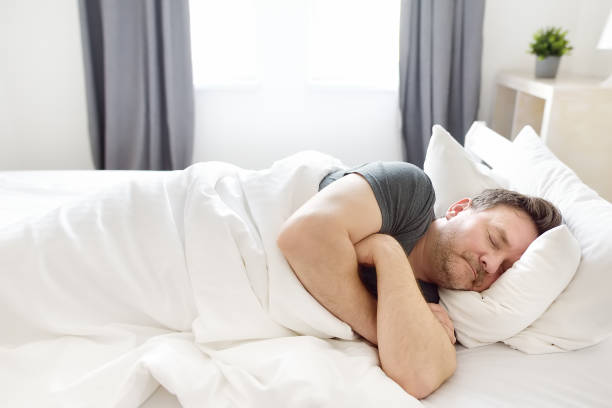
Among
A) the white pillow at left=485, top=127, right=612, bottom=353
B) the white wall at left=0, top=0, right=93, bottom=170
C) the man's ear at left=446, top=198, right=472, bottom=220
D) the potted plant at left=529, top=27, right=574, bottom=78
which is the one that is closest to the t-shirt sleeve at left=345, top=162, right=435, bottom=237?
the man's ear at left=446, top=198, right=472, bottom=220

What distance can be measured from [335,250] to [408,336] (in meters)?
0.23

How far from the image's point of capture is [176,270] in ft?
3.80

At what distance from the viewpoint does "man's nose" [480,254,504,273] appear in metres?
1.22

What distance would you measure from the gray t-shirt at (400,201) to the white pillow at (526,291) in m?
0.17

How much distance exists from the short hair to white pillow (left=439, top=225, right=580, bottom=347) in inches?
3.9

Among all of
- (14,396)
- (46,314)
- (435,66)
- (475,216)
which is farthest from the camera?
(435,66)

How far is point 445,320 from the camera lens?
46.7 inches

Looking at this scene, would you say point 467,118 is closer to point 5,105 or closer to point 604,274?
point 604,274

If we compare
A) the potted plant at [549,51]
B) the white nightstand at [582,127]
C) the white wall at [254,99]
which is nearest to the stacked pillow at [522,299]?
the white nightstand at [582,127]

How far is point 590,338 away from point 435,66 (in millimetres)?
1897

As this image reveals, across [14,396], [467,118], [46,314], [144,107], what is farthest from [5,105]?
[467,118]

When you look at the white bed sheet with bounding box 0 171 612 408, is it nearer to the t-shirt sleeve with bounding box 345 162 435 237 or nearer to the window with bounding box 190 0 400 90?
the t-shirt sleeve with bounding box 345 162 435 237

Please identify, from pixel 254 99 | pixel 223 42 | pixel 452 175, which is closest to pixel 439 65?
pixel 254 99

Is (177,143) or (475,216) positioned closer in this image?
(475,216)
